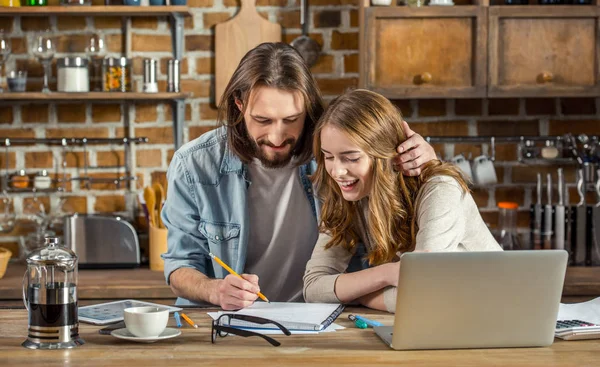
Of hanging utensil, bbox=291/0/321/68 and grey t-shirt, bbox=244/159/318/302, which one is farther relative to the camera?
hanging utensil, bbox=291/0/321/68

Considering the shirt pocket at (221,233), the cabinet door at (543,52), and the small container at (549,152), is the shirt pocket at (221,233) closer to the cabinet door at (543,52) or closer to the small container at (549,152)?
the cabinet door at (543,52)

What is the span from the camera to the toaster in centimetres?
341

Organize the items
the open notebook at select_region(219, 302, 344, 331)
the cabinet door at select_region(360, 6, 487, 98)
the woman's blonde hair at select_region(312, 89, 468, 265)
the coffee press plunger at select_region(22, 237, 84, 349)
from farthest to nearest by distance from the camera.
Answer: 1. the cabinet door at select_region(360, 6, 487, 98)
2. the woman's blonde hair at select_region(312, 89, 468, 265)
3. the open notebook at select_region(219, 302, 344, 331)
4. the coffee press plunger at select_region(22, 237, 84, 349)

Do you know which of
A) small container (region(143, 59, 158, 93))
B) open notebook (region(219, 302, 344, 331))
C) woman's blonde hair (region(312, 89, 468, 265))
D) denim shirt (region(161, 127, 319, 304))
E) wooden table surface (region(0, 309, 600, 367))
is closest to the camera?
wooden table surface (region(0, 309, 600, 367))

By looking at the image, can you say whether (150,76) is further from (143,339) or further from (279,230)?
(143,339)

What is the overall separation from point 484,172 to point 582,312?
163cm

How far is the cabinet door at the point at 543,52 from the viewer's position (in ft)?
10.9

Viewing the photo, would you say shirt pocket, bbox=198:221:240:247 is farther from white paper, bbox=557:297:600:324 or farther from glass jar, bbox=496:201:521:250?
glass jar, bbox=496:201:521:250

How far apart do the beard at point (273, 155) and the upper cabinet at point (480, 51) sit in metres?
0.95

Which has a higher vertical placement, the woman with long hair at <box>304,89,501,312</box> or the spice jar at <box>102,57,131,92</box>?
the spice jar at <box>102,57,131,92</box>

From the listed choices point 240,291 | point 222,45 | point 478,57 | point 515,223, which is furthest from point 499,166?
point 240,291

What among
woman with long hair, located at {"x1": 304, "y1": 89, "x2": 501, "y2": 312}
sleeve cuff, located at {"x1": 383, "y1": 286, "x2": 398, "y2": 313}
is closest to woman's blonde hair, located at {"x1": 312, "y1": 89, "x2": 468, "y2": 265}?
woman with long hair, located at {"x1": 304, "y1": 89, "x2": 501, "y2": 312}

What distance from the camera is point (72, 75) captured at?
11.0 feet

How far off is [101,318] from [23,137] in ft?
6.05
